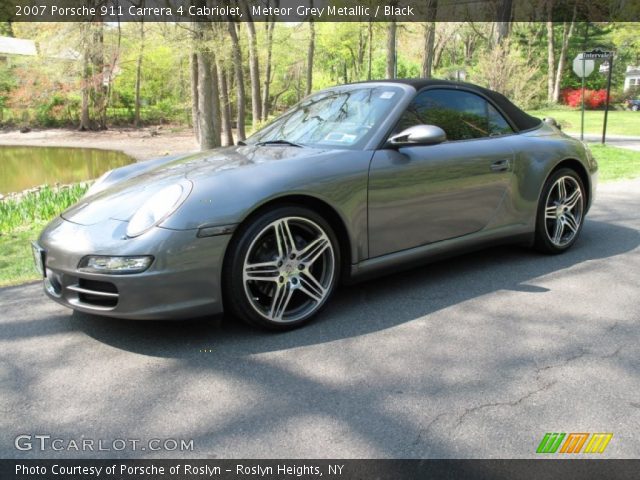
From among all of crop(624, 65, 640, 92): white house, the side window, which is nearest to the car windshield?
the side window

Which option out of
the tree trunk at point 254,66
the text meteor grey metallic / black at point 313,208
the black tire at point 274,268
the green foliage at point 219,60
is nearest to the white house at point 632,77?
the green foliage at point 219,60

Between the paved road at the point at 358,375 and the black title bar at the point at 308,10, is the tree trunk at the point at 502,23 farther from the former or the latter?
the paved road at the point at 358,375

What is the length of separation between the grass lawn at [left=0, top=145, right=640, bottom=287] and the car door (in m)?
2.86

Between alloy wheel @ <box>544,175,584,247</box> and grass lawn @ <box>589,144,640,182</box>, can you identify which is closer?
alloy wheel @ <box>544,175,584,247</box>

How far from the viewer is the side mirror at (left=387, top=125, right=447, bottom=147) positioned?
3.36 meters

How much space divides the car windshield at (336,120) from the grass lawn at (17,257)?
2.14 meters

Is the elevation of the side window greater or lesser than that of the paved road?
greater

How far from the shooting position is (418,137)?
11.0 feet

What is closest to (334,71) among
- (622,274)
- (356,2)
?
(356,2)

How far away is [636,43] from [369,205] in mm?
51973

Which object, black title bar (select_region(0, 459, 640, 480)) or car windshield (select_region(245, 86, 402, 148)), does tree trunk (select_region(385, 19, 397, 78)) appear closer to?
car windshield (select_region(245, 86, 402, 148))

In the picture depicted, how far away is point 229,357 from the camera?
2811 mm

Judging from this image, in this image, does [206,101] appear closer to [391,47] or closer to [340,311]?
[391,47]

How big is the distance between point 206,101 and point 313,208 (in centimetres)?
1148
